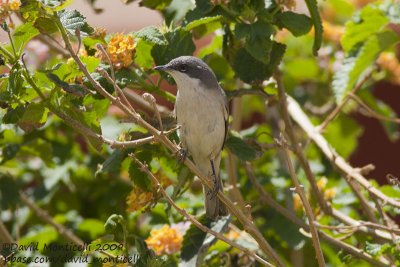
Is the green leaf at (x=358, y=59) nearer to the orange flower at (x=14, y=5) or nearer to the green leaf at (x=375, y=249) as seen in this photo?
the green leaf at (x=375, y=249)

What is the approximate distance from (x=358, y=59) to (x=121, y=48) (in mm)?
1140

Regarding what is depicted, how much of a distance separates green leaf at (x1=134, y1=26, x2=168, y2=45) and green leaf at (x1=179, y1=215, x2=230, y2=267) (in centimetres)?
67

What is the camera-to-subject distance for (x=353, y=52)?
128 inches

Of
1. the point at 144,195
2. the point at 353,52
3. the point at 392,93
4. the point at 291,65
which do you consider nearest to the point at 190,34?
the point at 144,195

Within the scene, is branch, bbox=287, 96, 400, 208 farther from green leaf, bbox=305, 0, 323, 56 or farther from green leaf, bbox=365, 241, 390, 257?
green leaf, bbox=305, 0, 323, 56

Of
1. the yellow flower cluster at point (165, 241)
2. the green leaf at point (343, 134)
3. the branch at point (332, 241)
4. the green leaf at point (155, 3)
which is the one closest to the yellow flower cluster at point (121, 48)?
the green leaf at point (155, 3)

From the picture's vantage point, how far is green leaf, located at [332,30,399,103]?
3219mm

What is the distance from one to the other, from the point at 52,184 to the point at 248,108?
4.54 feet

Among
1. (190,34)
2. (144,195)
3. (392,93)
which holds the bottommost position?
(392,93)

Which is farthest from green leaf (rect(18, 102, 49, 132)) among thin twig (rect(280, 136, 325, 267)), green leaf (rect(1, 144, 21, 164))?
thin twig (rect(280, 136, 325, 267))

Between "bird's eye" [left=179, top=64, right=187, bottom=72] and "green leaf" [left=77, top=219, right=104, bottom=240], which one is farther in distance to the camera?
A: "green leaf" [left=77, top=219, right=104, bottom=240]

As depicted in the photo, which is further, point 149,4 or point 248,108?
point 248,108

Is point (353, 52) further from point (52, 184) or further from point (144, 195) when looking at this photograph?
point (52, 184)

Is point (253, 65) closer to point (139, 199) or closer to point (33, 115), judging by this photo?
point (139, 199)
